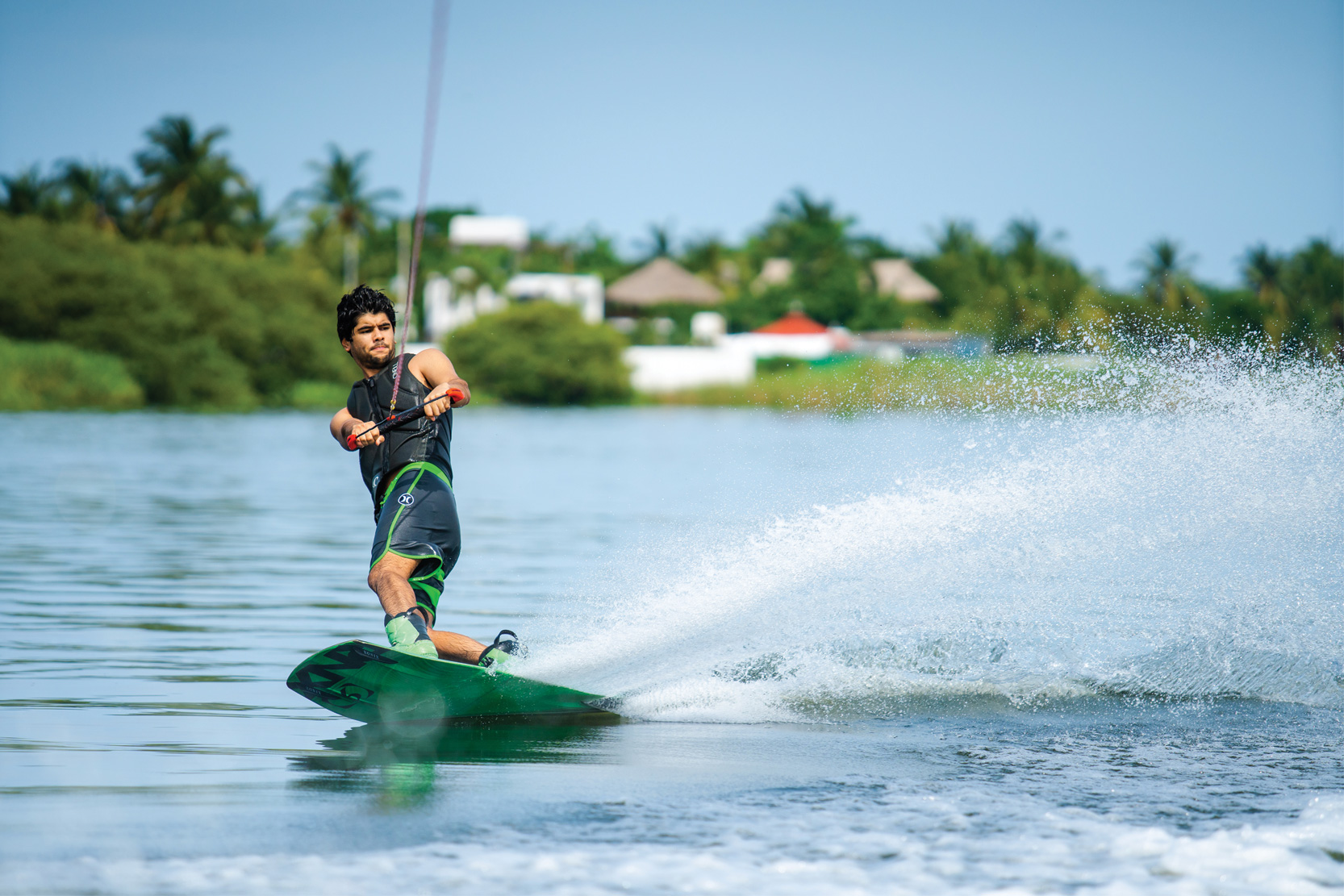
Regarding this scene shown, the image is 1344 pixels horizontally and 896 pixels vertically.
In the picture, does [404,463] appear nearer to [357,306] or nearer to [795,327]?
[357,306]

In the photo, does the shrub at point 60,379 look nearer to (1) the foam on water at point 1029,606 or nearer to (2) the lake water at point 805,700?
(2) the lake water at point 805,700

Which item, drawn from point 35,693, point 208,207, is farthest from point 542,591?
point 208,207

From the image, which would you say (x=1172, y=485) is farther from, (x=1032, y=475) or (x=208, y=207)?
(x=208, y=207)

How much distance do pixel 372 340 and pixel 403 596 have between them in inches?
40.6

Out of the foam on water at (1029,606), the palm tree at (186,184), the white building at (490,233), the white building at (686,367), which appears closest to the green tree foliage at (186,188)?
the palm tree at (186,184)

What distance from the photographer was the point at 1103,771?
506 centimetres

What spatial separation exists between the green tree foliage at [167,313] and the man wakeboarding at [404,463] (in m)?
49.2

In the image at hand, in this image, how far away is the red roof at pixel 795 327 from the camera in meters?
76.2

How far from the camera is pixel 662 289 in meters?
91.9

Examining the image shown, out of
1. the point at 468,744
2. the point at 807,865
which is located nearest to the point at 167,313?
the point at 468,744

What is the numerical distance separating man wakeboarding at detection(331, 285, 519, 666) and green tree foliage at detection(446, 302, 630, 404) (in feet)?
200

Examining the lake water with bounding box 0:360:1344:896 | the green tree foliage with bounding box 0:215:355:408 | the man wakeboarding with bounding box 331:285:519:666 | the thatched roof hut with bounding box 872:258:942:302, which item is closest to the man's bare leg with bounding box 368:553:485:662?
the man wakeboarding with bounding box 331:285:519:666

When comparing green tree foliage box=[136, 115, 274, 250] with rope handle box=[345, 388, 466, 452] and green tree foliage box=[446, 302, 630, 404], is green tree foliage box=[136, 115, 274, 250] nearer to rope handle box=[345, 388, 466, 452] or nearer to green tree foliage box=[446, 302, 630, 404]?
green tree foliage box=[446, 302, 630, 404]

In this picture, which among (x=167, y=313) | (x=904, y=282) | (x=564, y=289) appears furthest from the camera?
(x=904, y=282)
